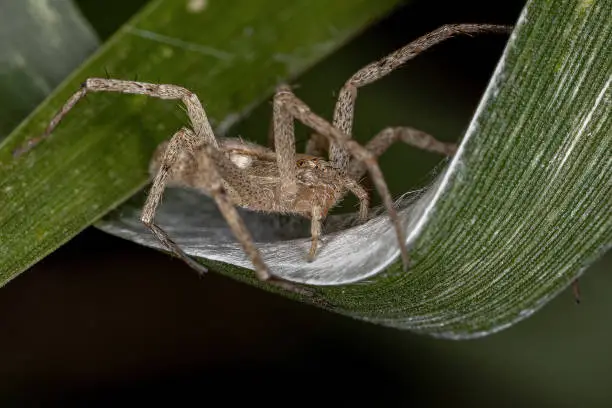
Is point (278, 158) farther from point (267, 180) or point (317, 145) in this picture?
point (317, 145)

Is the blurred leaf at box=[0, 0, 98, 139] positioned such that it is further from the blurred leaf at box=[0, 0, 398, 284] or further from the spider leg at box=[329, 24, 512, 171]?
the spider leg at box=[329, 24, 512, 171]

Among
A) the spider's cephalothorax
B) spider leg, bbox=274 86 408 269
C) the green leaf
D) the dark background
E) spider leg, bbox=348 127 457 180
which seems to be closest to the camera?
the green leaf

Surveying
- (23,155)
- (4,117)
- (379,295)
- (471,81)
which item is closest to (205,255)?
(379,295)

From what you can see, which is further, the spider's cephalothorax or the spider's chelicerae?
the spider's cephalothorax

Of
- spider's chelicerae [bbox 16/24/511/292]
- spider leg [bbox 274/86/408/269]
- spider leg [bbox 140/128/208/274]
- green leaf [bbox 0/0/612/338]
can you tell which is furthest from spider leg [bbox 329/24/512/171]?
spider leg [bbox 140/128/208/274]

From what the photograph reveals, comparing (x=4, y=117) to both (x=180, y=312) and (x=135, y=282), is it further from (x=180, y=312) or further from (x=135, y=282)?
(x=180, y=312)
